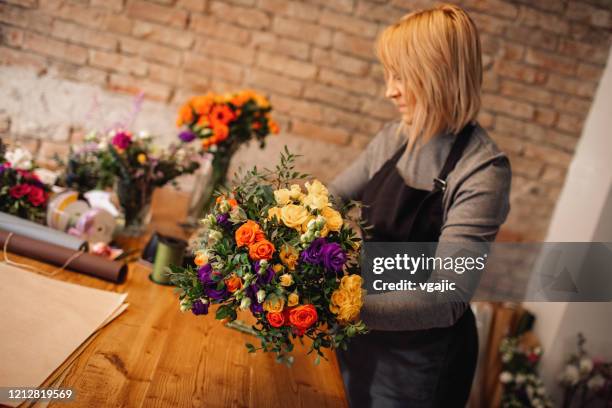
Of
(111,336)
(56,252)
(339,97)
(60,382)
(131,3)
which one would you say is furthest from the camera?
(339,97)

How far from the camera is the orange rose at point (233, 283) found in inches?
38.7

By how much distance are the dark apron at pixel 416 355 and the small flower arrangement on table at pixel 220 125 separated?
0.72 metres

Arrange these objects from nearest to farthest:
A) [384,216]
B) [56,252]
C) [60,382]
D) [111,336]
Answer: [60,382] < [111,336] < [56,252] < [384,216]

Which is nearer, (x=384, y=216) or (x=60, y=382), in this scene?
(x=60, y=382)

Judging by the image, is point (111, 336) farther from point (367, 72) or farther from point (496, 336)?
point (496, 336)

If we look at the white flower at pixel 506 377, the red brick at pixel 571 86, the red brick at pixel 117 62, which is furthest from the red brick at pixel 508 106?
the red brick at pixel 117 62

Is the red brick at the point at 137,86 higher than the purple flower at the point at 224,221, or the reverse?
the red brick at the point at 137,86

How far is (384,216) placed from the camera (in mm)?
1604

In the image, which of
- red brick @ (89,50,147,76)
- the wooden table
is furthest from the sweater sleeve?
red brick @ (89,50,147,76)

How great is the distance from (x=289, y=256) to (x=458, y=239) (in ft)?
1.67

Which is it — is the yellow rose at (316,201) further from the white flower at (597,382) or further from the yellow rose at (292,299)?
the white flower at (597,382)

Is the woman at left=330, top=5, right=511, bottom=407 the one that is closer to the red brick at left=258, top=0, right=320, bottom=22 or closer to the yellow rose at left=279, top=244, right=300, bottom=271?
the yellow rose at left=279, top=244, right=300, bottom=271

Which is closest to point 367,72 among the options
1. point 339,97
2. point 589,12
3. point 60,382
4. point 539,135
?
point 339,97

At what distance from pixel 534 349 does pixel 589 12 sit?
1922 millimetres
